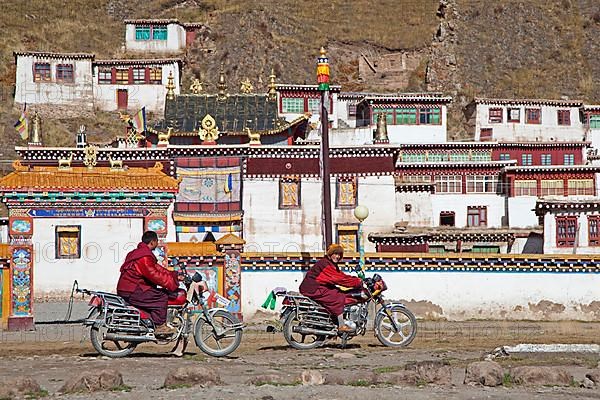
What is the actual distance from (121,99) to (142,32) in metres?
7.42

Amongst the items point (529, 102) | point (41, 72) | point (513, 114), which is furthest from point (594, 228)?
point (41, 72)

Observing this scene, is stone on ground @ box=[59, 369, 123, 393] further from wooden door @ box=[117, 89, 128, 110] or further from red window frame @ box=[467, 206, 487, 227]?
wooden door @ box=[117, 89, 128, 110]

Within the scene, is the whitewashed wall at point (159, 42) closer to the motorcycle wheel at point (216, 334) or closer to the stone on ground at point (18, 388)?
the motorcycle wheel at point (216, 334)

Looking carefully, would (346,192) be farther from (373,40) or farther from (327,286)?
(373,40)

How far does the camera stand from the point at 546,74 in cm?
8019

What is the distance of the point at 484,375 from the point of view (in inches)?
580

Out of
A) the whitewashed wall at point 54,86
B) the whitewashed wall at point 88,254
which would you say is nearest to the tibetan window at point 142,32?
the whitewashed wall at point 54,86

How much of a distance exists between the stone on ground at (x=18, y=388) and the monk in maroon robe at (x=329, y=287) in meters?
6.48

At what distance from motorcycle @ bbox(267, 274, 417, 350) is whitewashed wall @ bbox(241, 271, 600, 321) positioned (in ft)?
24.3

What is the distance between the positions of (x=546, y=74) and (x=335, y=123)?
80.4 feet

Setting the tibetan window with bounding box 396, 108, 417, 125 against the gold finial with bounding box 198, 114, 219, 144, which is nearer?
the gold finial with bounding box 198, 114, 219, 144

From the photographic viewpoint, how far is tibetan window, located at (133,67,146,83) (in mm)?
68338

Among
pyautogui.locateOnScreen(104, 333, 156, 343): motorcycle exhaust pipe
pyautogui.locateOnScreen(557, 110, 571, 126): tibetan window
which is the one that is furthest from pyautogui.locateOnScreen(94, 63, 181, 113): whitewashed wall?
pyautogui.locateOnScreen(104, 333, 156, 343): motorcycle exhaust pipe

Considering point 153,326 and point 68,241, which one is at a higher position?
point 68,241
